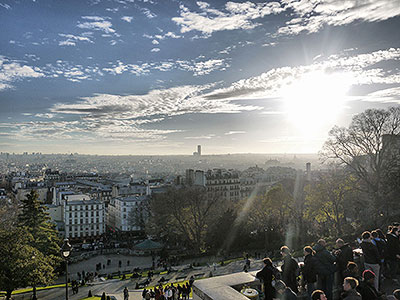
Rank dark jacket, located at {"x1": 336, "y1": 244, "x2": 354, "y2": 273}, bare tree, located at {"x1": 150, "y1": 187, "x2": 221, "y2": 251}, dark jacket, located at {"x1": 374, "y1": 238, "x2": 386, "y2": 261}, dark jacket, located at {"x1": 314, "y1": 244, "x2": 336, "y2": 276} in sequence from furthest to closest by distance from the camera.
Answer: bare tree, located at {"x1": 150, "y1": 187, "x2": 221, "y2": 251} < dark jacket, located at {"x1": 374, "y1": 238, "x2": 386, "y2": 261} < dark jacket, located at {"x1": 336, "y1": 244, "x2": 354, "y2": 273} < dark jacket, located at {"x1": 314, "y1": 244, "x2": 336, "y2": 276}

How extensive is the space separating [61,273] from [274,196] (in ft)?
87.6

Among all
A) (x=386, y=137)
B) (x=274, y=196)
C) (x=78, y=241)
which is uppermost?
(x=386, y=137)

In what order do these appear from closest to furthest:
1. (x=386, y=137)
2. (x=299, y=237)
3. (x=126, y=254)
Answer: (x=386, y=137) < (x=299, y=237) < (x=126, y=254)

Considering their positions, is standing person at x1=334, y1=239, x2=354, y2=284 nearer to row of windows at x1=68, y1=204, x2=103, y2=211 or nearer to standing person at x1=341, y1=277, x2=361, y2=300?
standing person at x1=341, y1=277, x2=361, y2=300

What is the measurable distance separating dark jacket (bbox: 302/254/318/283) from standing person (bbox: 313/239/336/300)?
3.4 inches

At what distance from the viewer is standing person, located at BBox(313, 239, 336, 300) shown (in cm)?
737

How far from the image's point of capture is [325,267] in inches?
291

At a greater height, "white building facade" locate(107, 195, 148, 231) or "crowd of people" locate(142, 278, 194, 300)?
"crowd of people" locate(142, 278, 194, 300)

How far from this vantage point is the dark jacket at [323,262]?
7348 millimetres

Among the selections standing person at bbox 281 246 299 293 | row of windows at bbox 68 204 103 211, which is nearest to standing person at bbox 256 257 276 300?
standing person at bbox 281 246 299 293

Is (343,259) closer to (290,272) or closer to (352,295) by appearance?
(290,272)

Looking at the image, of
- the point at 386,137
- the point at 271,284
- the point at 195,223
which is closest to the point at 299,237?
the point at 195,223

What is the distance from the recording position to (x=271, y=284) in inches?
258

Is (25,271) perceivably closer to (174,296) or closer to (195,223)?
(174,296)
